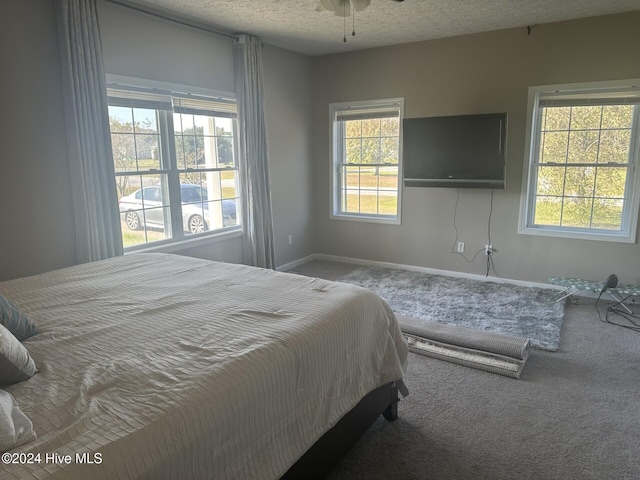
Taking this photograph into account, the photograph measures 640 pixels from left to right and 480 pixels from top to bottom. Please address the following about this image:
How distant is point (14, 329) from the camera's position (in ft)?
5.14

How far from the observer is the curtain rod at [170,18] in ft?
11.1

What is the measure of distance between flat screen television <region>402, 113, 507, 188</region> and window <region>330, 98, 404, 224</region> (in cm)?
38

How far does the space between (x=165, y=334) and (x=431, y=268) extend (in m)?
4.06

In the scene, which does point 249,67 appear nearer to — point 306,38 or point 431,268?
point 306,38

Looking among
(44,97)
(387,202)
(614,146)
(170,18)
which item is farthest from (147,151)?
(614,146)

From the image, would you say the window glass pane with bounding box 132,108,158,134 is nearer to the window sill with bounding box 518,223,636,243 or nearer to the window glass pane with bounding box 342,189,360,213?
the window glass pane with bounding box 342,189,360,213

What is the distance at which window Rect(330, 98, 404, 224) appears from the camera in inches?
207

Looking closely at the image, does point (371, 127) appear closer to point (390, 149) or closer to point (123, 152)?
point (390, 149)

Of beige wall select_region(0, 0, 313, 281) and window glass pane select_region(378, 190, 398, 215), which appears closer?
beige wall select_region(0, 0, 313, 281)

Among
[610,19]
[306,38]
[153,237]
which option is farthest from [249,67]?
[610,19]

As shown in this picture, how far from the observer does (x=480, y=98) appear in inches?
180

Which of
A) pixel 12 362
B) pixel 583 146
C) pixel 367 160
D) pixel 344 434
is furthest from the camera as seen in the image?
pixel 367 160

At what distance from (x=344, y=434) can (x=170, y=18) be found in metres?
3.68

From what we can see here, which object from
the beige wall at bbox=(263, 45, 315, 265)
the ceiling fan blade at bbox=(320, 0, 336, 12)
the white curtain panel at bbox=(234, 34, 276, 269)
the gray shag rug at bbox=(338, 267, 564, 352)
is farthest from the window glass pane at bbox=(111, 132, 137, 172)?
the gray shag rug at bbox=(338, 267, 564, 352)
